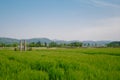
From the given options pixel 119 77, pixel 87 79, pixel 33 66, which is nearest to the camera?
pixel 87 79

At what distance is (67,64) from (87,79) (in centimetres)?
179

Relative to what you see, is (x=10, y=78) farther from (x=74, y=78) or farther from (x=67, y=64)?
(x=67, y=64)

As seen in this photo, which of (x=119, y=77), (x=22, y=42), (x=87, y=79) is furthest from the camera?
(x=22, y=42)

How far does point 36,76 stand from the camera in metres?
4.58

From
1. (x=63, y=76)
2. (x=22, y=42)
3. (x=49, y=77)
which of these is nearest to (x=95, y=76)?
(x=63, y=76)

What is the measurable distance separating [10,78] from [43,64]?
1.96 metres

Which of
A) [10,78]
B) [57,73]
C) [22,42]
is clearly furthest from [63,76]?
[22,42]

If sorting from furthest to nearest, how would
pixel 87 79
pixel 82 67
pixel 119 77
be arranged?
pixel 82 67 < pixel 119 77 < pixel 87 79

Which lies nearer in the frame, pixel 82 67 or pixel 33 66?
pixel 82 67

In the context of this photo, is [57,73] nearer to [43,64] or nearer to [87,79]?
[87,79]

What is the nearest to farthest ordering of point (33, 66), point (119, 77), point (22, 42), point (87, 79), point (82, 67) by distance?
point (87, 79) < point (119, 77) < point (82, 67) < point (33, 66) < point (22, 42)

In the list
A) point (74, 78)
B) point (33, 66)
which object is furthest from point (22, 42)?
point (74, 78)

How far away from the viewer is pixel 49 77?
4750 millimetres

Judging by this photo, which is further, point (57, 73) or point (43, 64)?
point (43, 64)
